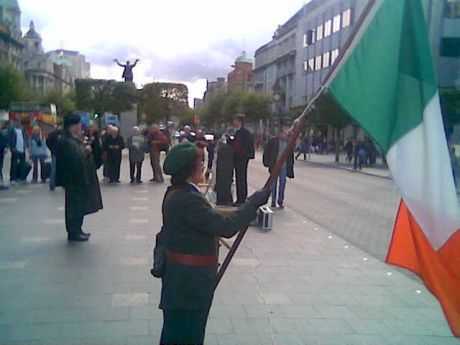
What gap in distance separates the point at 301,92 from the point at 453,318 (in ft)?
200

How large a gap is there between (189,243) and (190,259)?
9 centimetres

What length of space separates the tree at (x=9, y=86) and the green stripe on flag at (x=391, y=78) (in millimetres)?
46886

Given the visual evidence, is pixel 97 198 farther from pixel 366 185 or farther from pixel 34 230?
pixel 366 185

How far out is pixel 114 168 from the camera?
16297mm

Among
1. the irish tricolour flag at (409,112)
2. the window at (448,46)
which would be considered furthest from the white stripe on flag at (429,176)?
the window at (448,46)

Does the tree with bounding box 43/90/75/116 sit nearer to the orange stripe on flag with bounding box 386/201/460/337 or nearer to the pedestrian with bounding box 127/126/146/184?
the pedestrian with bounding box 127/126/146/184

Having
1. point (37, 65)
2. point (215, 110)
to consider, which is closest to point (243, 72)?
point (215, 110)

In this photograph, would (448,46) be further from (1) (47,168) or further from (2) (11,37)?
(2) (11,37)

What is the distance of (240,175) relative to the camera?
1117 centimetres

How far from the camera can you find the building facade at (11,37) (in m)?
64.8

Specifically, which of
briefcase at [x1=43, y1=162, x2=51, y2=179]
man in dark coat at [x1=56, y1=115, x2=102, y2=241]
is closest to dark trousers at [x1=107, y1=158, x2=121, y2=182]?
briefcase at [x1=43, y1=162, x2=51, y2=179]

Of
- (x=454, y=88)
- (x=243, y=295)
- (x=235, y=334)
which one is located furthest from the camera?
(x=454, y=88)

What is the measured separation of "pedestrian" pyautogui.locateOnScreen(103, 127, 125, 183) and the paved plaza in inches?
216

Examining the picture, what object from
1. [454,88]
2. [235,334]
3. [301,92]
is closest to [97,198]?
[235,334]
